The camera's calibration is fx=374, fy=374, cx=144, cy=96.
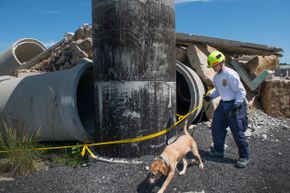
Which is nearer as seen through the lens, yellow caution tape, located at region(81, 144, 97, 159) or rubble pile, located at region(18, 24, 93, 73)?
yellow caution tape, located at region(81, 144, 97, 159)

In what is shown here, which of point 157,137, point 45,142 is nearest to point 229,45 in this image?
point 157,137

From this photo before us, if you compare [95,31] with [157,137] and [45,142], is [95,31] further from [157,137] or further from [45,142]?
[45,142]

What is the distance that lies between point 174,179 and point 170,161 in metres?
0.36

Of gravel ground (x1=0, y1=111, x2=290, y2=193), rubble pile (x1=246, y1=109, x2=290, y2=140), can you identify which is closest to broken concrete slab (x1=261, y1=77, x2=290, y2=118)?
rubble pile (x1=246, y1=109, x2=290, y2=140)

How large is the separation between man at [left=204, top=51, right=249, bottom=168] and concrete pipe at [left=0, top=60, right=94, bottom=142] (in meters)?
2.04

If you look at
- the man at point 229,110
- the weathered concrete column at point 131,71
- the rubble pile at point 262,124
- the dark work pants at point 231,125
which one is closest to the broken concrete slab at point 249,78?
the rubble pile at point 262,124

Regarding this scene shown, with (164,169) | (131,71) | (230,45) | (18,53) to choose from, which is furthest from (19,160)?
(18,53)

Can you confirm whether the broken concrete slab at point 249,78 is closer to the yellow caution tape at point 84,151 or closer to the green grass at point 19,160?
the yellow caution tape at point 84,151

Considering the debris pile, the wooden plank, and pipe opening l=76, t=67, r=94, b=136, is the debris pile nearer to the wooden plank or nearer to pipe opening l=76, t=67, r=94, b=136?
the wooden plank

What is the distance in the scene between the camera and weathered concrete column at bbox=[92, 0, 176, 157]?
17.0 feet

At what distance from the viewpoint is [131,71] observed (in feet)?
16.9

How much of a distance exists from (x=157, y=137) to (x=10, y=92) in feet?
10.7

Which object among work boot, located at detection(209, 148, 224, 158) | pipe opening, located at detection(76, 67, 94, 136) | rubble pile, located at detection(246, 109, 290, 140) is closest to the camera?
work boot, located at detection(209, 148, 224, 158)

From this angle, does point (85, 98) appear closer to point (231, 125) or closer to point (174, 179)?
point (231, 125)
